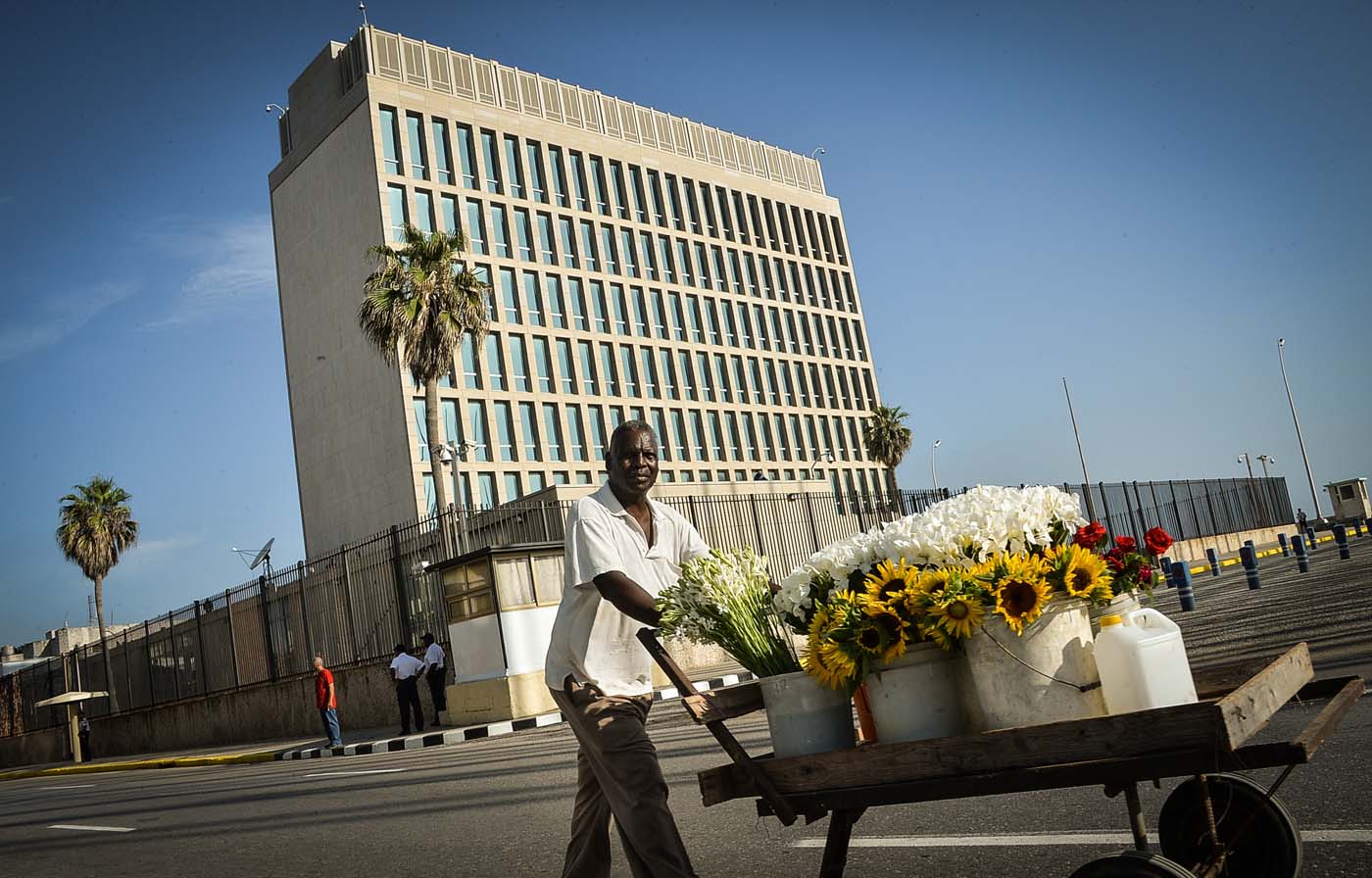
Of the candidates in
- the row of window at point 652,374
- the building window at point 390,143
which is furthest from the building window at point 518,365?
the building window at point 390,143

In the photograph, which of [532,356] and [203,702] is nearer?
[203,702]

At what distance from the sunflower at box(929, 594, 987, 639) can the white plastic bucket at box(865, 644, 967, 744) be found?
0.39 feet

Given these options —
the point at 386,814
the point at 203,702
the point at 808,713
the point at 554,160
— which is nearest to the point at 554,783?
the point at 386,814

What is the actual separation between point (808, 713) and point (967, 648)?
0.45 m

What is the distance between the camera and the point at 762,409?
61781 millimetres

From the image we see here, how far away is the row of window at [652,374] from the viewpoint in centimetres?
4988

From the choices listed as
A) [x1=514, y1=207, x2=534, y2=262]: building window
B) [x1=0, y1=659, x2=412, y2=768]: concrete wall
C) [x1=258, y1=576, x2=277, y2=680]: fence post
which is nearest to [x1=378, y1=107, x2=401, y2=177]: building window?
[x1=514, y1=207, x2=534, y2=262]: building window

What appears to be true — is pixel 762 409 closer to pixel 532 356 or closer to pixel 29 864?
pixel 532 356

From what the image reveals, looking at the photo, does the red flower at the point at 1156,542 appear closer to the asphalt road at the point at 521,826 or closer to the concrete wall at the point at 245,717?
the asphalt road at the point at 521,826

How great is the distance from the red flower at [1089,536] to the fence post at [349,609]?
22873 millimetres

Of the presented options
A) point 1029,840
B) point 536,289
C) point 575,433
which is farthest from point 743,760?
point 536,289

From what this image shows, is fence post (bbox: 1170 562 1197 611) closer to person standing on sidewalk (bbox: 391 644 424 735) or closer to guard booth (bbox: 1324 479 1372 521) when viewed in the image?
person standing on sidewalk (bbox: 391 644 424 735)

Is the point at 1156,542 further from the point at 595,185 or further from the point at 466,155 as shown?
the point at 595,185

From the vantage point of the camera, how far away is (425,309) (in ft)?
93.8
